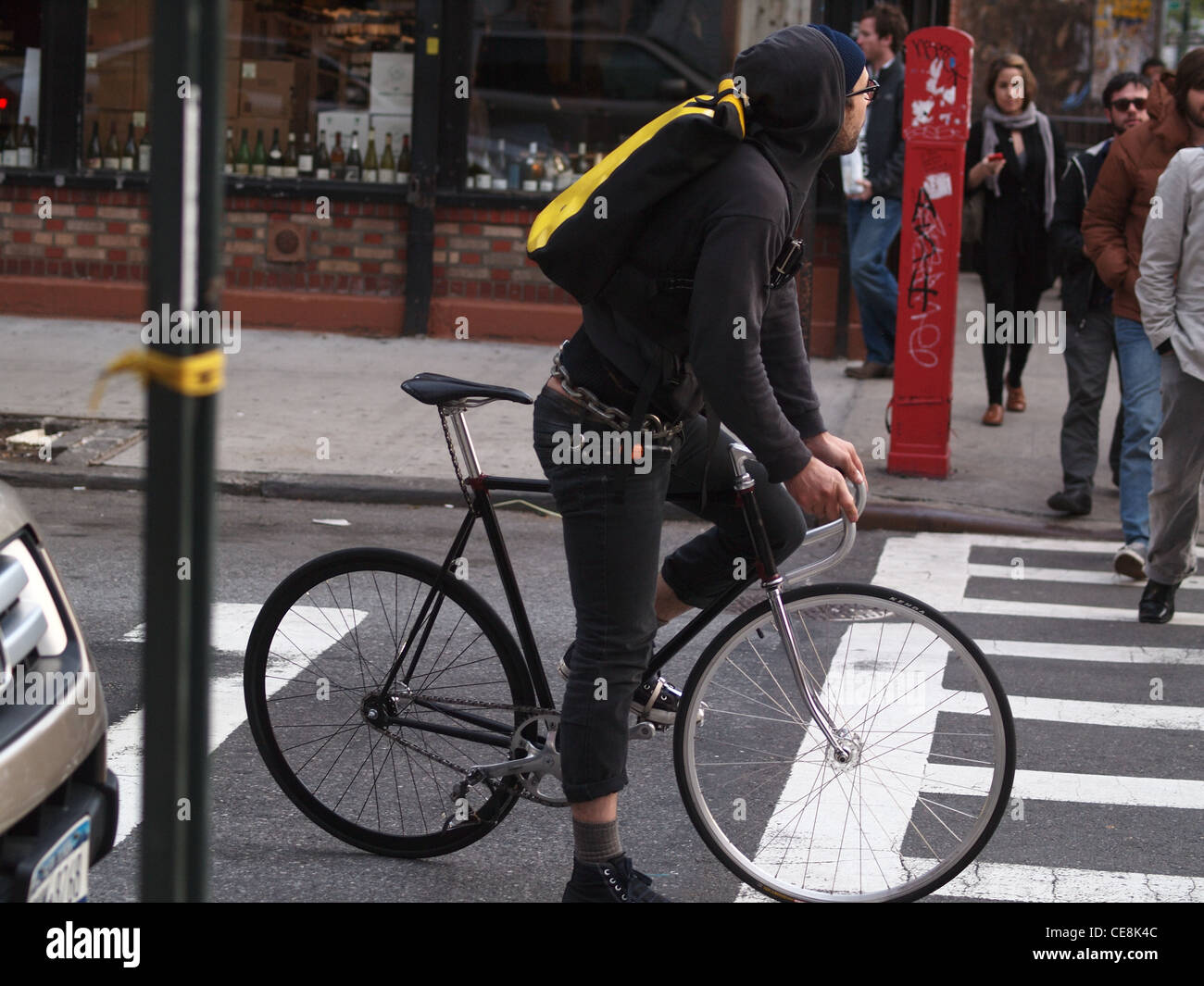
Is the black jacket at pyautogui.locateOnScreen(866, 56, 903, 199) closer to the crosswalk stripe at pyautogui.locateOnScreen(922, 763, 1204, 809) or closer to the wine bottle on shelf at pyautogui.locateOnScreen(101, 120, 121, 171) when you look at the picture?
the wine bottle on shelf at pyautogui.locateOnScreen(101, 120, 121, 171)

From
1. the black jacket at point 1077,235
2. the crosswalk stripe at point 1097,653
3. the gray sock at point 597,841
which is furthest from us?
the black jacket at point 1077,235

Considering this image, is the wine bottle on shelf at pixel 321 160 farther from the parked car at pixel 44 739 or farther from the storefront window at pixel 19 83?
the parked car at pixel 44 739

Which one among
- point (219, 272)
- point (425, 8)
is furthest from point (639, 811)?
point (425, 8)

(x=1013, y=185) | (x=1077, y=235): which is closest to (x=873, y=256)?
(x=1013, y=185)

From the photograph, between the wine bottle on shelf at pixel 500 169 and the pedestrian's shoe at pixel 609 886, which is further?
the wine bottle on shelf at pixel 500 169

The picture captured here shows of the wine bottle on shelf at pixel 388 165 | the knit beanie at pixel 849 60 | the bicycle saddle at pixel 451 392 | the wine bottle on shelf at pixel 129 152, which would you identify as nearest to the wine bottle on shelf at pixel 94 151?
the wine bottle on shelf at pixel 129 152

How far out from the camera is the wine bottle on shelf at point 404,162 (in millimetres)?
12047

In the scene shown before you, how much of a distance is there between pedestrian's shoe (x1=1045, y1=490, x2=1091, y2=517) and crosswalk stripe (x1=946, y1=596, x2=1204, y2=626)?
1362 millimetres

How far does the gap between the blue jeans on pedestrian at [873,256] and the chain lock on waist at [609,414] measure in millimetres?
7169
